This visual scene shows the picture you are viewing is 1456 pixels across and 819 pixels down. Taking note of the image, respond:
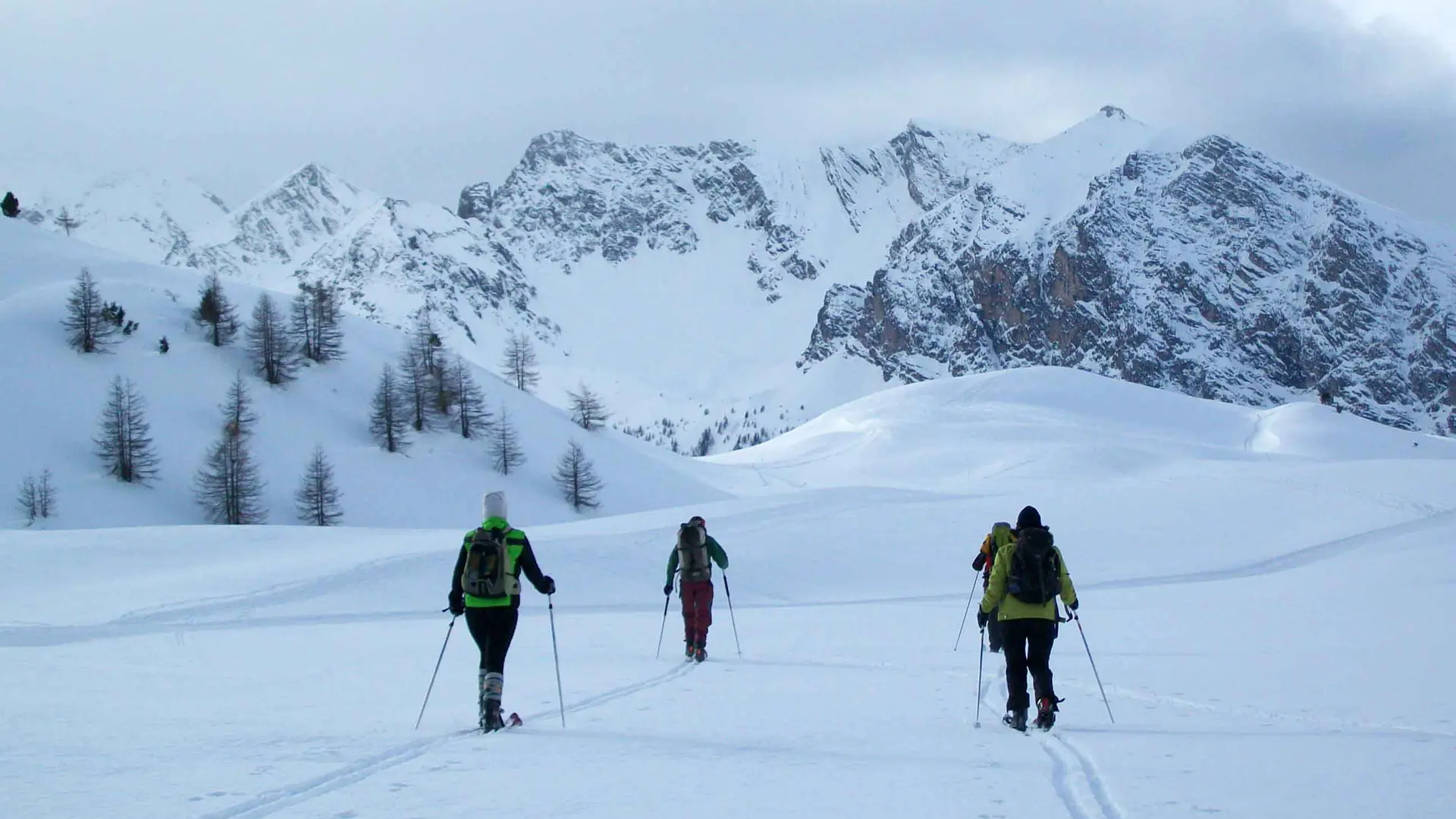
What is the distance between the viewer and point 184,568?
30156mm

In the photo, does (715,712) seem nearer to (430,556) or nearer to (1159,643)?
(1159,643)

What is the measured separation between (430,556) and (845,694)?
18924mm

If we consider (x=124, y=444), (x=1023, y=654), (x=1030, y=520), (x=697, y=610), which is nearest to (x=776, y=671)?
(x=697, y=610)

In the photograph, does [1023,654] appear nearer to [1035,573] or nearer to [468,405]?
[1035,573]

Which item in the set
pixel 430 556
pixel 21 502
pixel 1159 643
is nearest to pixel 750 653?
pixel 1159 643

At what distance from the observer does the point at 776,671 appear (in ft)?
52.0

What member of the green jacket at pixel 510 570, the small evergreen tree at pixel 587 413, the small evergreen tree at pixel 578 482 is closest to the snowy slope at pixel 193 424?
the small evergreen tree at pixel 578 482

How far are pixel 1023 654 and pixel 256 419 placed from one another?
55157 millimetres

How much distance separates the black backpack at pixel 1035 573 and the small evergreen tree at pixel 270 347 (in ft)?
194

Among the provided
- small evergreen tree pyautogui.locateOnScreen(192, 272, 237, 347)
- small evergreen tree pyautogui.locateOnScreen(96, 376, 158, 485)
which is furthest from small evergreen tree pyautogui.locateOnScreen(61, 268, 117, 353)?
small evergreen tree pyautogui.locateOnScreen(96, 376, 158, 485)

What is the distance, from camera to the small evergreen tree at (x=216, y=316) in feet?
213

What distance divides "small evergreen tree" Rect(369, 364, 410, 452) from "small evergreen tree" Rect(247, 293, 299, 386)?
5280 mm

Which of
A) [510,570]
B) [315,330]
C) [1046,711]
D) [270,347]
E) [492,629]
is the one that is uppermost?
[315,330]

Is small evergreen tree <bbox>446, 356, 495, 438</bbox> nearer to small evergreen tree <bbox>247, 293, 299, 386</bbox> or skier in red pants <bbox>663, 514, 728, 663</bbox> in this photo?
small evergreen tree <bbox>247, 293, 299, 386</bbox>
